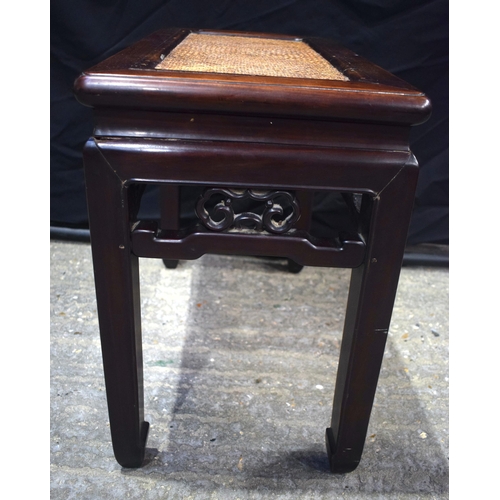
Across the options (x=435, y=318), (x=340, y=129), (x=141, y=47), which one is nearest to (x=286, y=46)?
(x=141, y=47)

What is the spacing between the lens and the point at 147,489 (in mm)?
760

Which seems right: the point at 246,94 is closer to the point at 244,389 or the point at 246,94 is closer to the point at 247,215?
the point at 247,215

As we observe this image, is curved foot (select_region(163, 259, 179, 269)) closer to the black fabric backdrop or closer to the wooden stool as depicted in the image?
the black fabric backdrop

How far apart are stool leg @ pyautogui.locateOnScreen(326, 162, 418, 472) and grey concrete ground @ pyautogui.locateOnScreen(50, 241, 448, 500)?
0.08 meters

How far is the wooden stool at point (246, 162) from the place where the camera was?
55 cm

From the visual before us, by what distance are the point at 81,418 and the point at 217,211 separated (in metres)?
0.52

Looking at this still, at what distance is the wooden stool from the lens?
0.55 metres

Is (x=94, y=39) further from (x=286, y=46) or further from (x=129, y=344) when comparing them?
(x=129, y=344)

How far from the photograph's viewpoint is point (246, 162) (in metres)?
0.58

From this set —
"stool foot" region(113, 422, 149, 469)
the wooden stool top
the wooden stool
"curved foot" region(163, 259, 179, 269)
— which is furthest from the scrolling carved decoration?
"curved foot" region(163, 259, 179, 269)

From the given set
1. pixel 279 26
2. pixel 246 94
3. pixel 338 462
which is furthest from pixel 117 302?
pixel 279 26

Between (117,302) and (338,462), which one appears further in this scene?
(338,462)

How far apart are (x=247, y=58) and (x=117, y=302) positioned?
0.45 meters

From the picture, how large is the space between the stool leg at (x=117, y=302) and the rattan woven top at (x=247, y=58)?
0.17 metres
